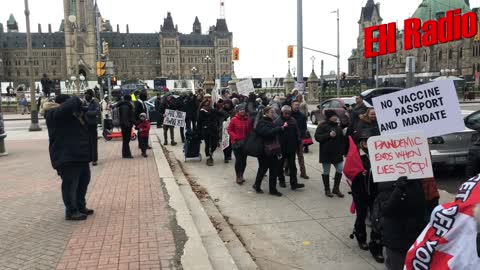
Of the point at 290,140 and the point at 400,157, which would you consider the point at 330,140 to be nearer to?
the point at 290,140

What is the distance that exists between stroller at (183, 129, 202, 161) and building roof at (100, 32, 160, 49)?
163985 millimetres

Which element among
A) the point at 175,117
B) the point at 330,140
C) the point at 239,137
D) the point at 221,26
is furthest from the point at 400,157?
the point at 221,26

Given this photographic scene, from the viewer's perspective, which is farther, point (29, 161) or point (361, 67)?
point (361, 67)

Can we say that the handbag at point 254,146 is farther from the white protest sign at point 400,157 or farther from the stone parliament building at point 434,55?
the stone parliament building at point 434,55

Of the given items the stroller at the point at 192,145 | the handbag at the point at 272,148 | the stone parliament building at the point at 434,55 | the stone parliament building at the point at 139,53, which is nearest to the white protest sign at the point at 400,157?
the handbag at the point at 272,148

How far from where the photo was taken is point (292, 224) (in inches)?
265

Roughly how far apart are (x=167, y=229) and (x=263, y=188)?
11.9 feet

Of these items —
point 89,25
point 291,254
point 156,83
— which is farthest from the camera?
point 89,25

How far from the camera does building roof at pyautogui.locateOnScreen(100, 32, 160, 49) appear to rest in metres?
168

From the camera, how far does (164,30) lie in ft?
555

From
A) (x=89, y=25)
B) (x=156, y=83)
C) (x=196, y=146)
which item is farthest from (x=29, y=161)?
(x=89, y=25)

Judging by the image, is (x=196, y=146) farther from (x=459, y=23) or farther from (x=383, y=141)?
(x=459, y=23)

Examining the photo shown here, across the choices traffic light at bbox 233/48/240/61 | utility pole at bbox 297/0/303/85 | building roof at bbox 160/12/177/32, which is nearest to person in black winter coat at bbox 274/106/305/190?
utility pole at bbox 297/0/303/85

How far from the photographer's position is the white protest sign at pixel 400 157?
3.86 m
